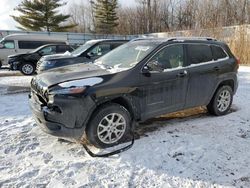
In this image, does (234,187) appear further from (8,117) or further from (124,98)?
(8,117)

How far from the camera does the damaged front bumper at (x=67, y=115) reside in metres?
3.50

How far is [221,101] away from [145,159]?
2697mm

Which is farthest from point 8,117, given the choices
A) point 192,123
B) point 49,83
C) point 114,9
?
point 114,9

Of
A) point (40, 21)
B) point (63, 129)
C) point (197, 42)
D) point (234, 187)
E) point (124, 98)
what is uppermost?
point (40, 21)

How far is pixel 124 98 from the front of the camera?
395cm

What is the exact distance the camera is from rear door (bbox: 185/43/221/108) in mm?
4777

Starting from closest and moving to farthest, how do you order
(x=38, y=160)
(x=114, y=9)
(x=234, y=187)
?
(x=234, y=187) < (x=38, y=160) < (x=114, y=9)

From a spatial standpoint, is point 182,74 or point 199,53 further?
point 199,53

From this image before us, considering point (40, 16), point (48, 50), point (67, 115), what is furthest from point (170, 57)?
point (40, 16)

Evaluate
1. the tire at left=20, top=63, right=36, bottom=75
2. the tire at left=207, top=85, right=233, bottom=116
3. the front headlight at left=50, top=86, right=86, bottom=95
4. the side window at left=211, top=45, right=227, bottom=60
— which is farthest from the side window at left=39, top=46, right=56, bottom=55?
the front headlight at left=50, top=86, right=86, bottom=95

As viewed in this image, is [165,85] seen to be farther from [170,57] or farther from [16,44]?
[16,44]

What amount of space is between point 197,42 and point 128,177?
308 cm

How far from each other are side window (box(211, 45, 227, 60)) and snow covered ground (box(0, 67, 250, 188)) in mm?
1360

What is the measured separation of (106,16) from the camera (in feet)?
118
